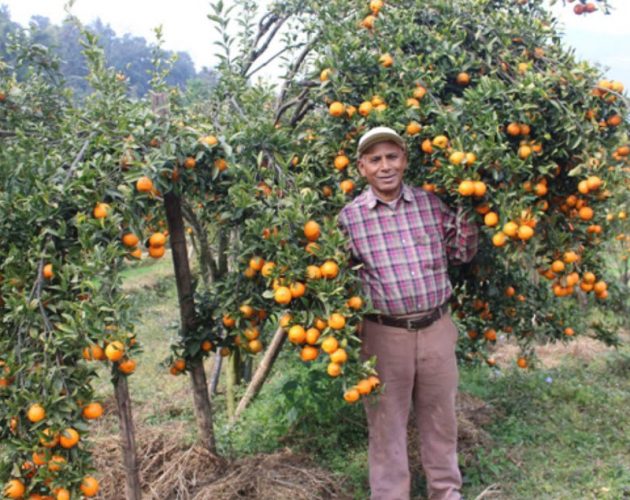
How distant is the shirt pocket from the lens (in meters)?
2.66

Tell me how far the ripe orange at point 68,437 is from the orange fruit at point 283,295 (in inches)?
30.7

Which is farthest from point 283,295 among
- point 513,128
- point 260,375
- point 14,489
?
point 260,375

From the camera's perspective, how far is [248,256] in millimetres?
2455

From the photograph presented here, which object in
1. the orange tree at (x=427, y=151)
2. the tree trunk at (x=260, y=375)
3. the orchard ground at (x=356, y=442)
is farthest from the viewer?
the tree trunk at (x=260, y=375)

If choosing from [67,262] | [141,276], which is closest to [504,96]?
[67,262]

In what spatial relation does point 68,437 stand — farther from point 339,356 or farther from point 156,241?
point 339,356

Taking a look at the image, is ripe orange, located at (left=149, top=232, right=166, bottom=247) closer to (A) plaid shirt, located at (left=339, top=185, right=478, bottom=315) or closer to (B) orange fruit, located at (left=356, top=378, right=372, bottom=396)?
(A) plaid shirt, located at (left=339, top=185, right=478, bottom=315)

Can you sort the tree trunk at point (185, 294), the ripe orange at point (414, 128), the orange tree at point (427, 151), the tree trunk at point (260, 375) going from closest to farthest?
the orange tree at point (427, 151), the ripe orange at point (414, 128), the tree trunk at point (185, 294), the tree trunk at point (260, 375)

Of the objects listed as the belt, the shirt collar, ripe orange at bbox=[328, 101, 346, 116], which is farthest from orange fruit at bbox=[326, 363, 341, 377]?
ripe orange at bbox=[328, 101, 346, 116]

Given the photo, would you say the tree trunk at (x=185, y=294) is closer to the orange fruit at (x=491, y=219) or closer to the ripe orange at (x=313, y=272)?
the ripe orange at (x=313, y=272)

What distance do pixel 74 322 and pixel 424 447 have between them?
5.62 feet

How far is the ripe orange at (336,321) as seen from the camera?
223cm

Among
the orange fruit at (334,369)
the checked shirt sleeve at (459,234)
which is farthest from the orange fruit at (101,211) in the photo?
the checked shirt sleeve at (459,234)

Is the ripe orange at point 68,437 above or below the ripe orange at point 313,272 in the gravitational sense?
below
